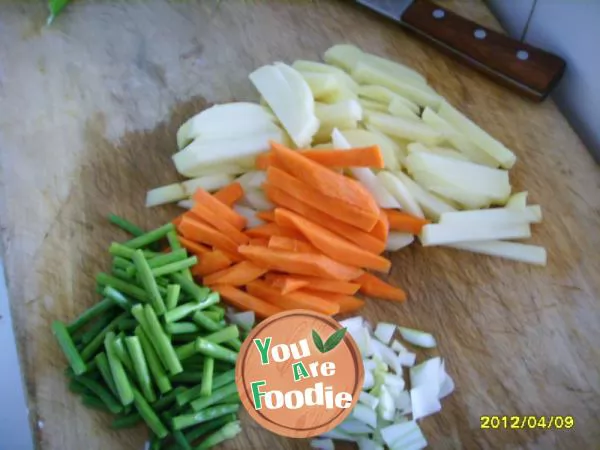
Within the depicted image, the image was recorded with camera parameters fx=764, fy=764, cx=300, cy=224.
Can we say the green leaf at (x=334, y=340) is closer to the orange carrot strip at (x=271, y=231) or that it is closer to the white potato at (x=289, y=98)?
the orange carrot strip at (x=271, y=231)

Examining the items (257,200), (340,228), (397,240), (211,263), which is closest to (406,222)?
(397,240)

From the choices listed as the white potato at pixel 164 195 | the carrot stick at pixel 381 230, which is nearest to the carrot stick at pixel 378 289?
the carrot stick at pixel 381 230

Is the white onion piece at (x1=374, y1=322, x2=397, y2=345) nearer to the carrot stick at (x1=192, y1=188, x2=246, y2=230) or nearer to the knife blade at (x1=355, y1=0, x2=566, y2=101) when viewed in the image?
the carrot stick at (x1=192, y1=188, x2=246, y2=230)

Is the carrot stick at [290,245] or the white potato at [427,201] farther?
the white potato at [427,201]

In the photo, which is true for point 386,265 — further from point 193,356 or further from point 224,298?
point 193,356

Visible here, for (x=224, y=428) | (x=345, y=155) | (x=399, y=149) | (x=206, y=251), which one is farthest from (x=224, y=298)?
(x=399, y=149)

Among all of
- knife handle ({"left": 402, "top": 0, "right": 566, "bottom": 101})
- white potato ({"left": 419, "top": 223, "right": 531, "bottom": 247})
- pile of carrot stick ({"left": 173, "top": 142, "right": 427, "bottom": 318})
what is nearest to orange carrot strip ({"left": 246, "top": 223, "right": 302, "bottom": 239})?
pile of carrot stick ({"left": 173, "top": 142, "right": 427, "bottom": 318})
